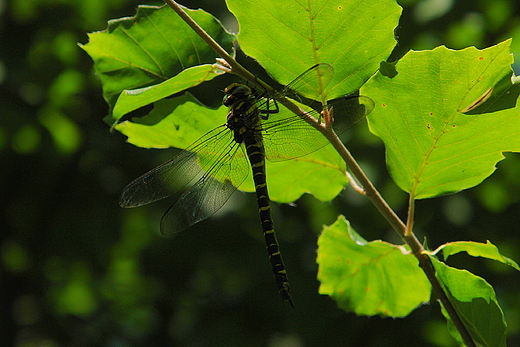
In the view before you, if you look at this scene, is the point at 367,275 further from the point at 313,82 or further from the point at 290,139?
the point at 313,82

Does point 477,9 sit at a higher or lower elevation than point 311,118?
higher

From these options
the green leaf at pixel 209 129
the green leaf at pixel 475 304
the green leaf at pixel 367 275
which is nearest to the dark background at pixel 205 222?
the green leaf at pixel 209 129

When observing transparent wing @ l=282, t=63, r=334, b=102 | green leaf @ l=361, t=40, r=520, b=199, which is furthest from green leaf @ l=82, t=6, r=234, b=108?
green leaf @ l=361, t=40, r=520, b=199

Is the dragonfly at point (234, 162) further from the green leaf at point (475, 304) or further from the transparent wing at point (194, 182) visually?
the green leaf at point (475, 304)

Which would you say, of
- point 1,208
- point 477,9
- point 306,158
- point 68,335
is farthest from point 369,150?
point 68,335

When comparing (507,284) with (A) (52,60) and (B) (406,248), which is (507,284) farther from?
(A) (52,60)

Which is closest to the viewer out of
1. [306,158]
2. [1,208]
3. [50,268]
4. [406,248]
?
[406,248]

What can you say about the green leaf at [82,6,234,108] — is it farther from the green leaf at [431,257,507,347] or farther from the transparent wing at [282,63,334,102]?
the green leaf at [431,257,507,347]
